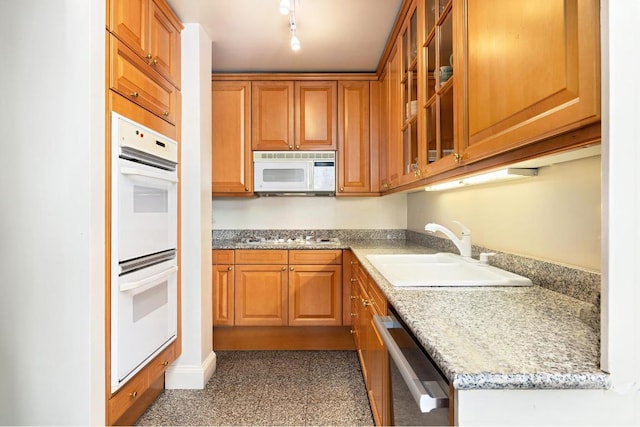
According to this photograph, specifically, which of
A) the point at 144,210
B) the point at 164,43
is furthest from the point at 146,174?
the point at 164,43

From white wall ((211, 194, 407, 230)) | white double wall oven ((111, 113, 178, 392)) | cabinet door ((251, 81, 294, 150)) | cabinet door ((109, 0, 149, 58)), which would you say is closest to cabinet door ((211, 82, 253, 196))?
cabinet door ((251, 81, 294, 150))

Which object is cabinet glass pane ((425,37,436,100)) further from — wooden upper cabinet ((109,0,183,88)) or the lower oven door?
the lower oven door

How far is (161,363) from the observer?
189 centimetres

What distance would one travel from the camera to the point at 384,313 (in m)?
1.37

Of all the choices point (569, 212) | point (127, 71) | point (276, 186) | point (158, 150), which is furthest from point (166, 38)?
point (569, 212)

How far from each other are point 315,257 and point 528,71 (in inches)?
85.3

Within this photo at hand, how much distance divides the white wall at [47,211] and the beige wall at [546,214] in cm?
182

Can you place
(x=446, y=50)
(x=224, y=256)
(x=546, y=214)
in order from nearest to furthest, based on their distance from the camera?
(x=546, y=214) → (x=446, y=50) → (x=224, y=256)

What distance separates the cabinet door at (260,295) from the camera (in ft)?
9.18

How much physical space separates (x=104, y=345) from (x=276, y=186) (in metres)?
1.88

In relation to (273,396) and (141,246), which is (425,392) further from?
(273,396)

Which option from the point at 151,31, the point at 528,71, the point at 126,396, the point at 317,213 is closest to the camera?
the point at 528,71

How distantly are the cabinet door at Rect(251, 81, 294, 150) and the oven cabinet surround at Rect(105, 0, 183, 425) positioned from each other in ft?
3.14

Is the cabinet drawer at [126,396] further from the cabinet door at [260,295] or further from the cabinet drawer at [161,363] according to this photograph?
the cabinet door at [260,295]
